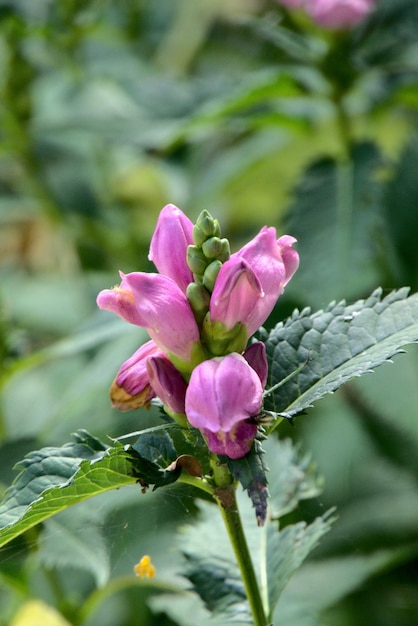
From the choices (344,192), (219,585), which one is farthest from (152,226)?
(219,585)

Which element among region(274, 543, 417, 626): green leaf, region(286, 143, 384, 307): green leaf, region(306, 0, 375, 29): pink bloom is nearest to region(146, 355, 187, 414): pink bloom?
region(274, 543, 417, 626): green leaf

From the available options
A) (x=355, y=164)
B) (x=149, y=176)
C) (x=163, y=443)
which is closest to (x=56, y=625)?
(x=163, y=443)

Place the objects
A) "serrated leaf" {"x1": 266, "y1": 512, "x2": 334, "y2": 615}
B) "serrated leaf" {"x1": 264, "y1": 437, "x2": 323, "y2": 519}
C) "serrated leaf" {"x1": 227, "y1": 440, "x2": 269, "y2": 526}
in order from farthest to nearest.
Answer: "serrated leaf" {"x1": 264, "y1": 437, "x2": 323, "y2": 519}, "serrated leaf" {"x1": 266, "y1": 512, "x2": 334, "y2": 615}, "serrated leaf" {"x1": 227, "y1": 440, "x2": 269, "y2": 526}

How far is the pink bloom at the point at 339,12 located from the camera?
1236 mm

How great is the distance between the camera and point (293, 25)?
1761mm

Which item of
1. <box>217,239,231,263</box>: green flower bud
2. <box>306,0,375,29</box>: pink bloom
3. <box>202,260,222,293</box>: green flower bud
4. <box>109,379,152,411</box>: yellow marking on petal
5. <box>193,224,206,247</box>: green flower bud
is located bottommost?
<box>109,379,152,411</box>: yellow marking on petal

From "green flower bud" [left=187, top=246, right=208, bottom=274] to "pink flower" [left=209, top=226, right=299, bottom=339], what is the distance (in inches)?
0.8

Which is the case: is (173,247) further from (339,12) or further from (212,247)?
(339,12)

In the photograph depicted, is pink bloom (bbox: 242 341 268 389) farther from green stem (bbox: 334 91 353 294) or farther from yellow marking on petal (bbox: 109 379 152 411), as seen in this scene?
green stem (bbox: 334 91 353 294)

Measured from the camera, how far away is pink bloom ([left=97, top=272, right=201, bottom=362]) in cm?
53

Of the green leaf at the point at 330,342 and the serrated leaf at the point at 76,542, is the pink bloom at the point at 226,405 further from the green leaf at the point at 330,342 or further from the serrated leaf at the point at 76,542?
the serrated leaf at the point at 76,542

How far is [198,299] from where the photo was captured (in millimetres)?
544

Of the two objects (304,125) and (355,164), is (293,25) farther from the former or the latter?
(355,164)

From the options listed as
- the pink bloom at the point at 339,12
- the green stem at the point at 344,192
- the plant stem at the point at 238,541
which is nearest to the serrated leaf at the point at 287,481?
the plant stem at the point at 238,541
